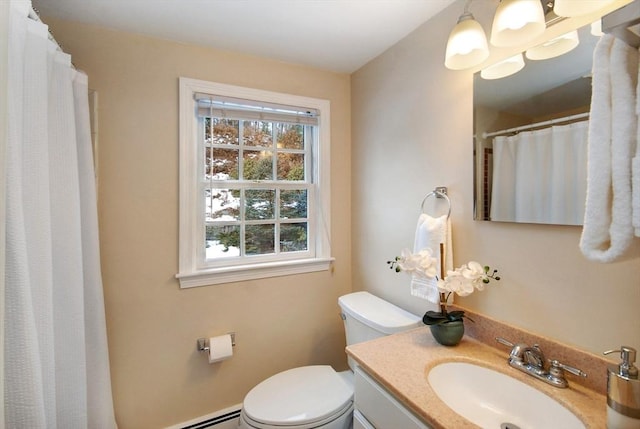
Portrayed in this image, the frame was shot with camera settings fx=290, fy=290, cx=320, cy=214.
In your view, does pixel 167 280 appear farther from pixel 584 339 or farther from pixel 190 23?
pixel 584 339

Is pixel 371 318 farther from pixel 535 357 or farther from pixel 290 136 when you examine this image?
pixel 290 136

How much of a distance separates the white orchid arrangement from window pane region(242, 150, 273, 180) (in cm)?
106

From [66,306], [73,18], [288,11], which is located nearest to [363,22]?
[288,11]

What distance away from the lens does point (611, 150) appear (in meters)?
0.63

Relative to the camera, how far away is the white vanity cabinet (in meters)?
0.84

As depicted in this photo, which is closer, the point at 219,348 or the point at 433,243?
the point at 433,243

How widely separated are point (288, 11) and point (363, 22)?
0.37m

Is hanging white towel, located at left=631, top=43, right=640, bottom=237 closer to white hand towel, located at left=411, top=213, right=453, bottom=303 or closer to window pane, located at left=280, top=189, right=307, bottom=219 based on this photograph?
white hand towel, located at left=411, top=213, right=453, bottom=303

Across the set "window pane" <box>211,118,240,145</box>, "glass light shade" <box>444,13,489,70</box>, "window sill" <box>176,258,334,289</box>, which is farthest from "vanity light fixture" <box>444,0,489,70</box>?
"window sill" <box>176,258,334,289</box>

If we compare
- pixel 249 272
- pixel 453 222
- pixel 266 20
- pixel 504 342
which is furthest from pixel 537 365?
pixel 266 20

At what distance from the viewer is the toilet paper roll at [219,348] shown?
1.58m

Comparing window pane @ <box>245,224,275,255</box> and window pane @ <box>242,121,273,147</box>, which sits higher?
window pane @ <box>242,121,273,147</box>

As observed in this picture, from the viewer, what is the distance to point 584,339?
2.90ft

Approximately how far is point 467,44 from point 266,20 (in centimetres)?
93
